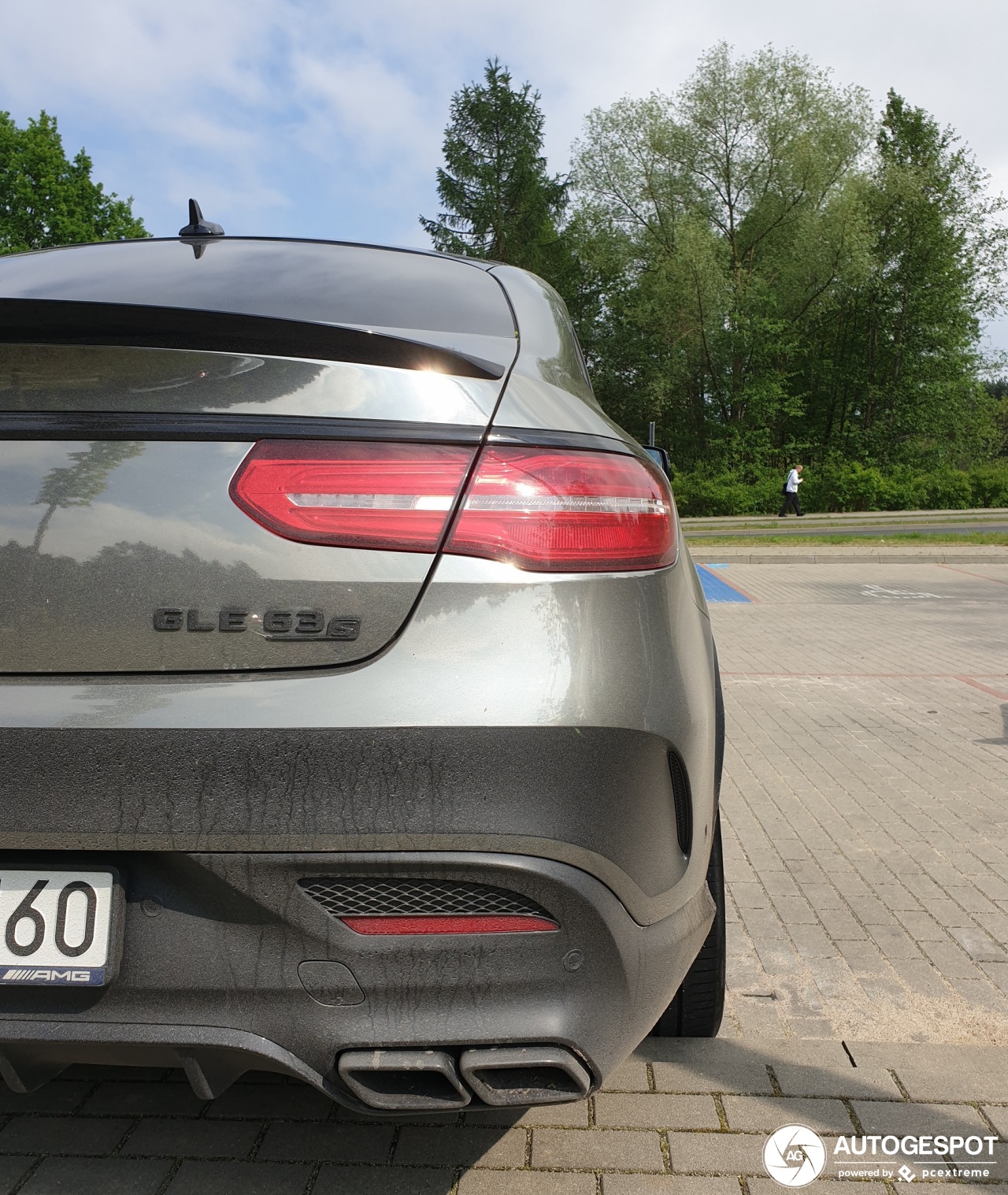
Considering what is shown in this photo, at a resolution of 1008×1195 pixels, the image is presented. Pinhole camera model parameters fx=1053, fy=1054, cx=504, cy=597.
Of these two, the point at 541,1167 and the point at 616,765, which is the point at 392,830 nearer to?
the point at 616,765

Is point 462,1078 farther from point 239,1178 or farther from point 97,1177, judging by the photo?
point 97,1177

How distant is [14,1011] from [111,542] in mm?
692

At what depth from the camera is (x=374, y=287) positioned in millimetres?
1911

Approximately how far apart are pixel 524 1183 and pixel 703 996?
0.67 meters

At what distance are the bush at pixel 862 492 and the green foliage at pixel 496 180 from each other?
14792mm

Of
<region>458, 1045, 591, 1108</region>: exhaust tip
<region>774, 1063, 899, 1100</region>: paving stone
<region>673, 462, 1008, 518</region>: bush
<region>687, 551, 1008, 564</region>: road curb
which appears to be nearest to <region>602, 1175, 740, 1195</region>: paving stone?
<region>774, 1063, 899, 1100</region>: paving stone

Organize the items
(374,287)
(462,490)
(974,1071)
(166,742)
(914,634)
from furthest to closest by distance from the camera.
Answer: (914,634) < (974,1071) < (374,287) < (462,490) < (166,742)

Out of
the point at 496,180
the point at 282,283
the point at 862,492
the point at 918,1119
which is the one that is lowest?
the point at 918,1119

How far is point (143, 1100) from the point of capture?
2318 mm

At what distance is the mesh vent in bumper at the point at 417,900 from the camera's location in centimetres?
148

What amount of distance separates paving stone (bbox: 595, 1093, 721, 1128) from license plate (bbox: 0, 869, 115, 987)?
4.02 ft

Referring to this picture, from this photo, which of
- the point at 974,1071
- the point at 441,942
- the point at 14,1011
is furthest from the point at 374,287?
the point at 974,1071

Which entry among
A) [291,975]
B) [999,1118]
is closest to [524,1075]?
[291,975]

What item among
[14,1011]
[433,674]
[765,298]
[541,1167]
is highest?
[765,298]
